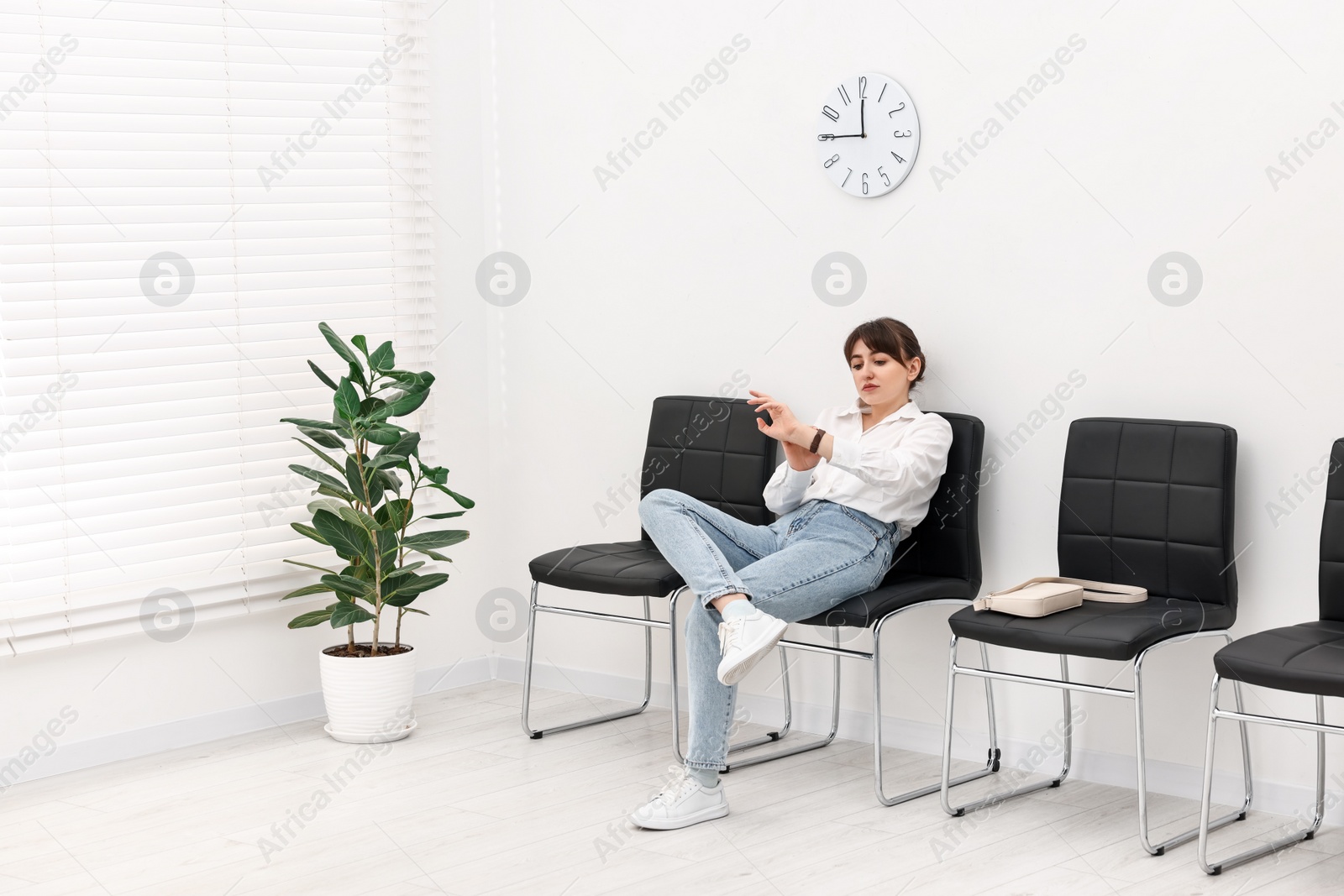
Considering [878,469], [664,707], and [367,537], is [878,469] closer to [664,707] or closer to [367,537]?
[664,707]

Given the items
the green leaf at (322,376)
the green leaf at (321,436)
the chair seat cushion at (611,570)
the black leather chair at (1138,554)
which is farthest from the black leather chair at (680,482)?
the black leather chair at (1138,554)

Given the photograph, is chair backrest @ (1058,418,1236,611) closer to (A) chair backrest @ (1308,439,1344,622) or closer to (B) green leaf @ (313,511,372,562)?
(A) chair backrest @ (1308,439,1344,622)

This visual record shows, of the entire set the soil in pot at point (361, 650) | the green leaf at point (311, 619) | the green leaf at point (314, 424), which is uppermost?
the green leaf at point (314, 424)

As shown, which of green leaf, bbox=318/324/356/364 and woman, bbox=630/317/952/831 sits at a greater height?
green leaf, bbox=318/324/356/364

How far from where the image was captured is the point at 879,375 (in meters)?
3.28

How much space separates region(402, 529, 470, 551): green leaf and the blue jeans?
70 centimetres

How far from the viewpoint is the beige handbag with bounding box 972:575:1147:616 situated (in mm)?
2764

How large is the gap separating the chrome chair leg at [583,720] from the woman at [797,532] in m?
0.50

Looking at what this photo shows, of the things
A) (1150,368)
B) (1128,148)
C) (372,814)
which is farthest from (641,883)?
(1128,148)

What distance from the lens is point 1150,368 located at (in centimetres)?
308

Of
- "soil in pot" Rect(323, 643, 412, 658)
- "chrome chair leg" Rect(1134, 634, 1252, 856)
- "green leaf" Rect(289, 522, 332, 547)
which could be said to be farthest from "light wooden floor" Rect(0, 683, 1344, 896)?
"green leaf" Rect(289, 522, 332, 547)

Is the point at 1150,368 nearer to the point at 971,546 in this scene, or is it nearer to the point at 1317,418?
the point at 1317,418

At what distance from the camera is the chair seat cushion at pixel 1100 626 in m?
2.62

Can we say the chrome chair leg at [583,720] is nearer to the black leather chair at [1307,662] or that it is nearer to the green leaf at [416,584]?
the green leaf at [416,584]
